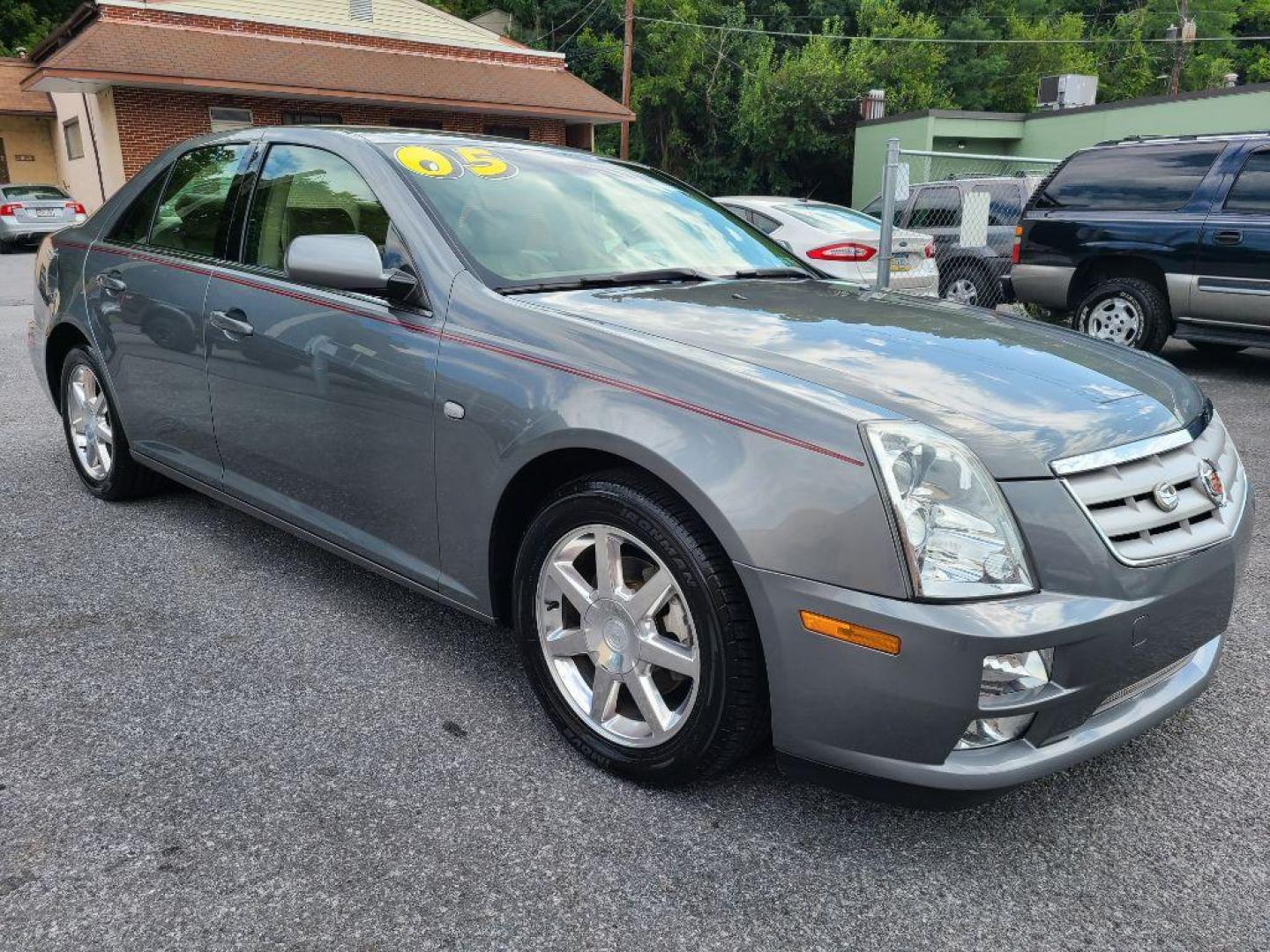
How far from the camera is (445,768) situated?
2477mm

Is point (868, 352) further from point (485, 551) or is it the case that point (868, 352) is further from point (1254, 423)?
point (1254, 423)

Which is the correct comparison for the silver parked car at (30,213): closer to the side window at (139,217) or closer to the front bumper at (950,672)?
the side window at (139,217)

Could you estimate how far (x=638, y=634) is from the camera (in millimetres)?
2328

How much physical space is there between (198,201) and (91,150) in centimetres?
2324

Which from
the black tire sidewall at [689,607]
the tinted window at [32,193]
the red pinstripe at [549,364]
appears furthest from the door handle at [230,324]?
the tinted window at [32,193]

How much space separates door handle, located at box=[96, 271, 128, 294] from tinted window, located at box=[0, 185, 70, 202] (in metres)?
20.1

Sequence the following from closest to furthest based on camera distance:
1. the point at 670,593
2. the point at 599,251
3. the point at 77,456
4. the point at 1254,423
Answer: the point at 670,593 → the point at 599,251 → the point at 77,456 → the point at 1254,423

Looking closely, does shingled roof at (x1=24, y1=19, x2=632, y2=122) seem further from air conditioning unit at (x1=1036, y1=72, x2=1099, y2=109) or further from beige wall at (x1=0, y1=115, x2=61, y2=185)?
air conditioning unit at (x1=1036, y1=72, x2=1099, y2=109)

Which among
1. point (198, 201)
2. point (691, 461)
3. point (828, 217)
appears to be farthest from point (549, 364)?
point (828, 217)

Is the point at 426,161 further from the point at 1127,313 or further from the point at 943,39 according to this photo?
the point at 943,39

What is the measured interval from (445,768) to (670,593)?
0.75 meters

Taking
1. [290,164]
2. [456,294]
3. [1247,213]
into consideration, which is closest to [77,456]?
[290,164]

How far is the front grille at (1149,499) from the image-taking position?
202cm

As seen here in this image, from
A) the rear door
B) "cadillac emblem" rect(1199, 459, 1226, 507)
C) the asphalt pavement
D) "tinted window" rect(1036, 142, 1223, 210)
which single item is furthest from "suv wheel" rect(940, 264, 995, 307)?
"cadillac emblem" rect(1199, 459, 1226, 507)
